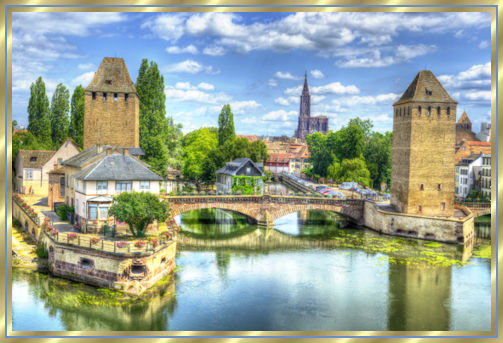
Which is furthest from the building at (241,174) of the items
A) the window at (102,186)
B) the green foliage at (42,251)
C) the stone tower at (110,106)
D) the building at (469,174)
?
the building at (469,174)

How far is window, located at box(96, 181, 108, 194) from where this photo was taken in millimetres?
34406

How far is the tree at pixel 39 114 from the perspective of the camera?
6969cm

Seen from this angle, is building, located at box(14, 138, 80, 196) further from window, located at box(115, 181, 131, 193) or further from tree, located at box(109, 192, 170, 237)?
tree, located at box(109, 192, 170, 237)

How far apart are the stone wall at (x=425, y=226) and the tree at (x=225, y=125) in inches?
1512

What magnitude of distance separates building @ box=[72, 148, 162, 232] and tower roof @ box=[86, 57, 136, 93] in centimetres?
1791

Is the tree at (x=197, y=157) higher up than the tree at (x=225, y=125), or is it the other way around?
the tree at (x=225, y=125)

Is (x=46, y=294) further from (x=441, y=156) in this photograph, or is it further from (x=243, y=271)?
(x=441, y=156)

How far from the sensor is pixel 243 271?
33.9 metres

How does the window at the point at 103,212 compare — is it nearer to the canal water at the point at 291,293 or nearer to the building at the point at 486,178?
the canal water at the point at 291,293

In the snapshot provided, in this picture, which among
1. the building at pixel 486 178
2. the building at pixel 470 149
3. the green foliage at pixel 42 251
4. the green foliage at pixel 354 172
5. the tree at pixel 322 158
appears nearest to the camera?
the green foliage at pixel 42 251

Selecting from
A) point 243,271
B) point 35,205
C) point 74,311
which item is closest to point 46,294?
point 74,311

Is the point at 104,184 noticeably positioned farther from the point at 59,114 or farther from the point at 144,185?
the point at 59,114

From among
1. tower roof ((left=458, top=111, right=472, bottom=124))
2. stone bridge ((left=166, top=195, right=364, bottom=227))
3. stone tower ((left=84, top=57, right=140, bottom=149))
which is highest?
tower roof ((left=458, top=111, right=472, bottom=124))

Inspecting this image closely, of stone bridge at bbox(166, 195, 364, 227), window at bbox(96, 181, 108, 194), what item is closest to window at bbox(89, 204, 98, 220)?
window at bbox(96, 181, 108, 194)
